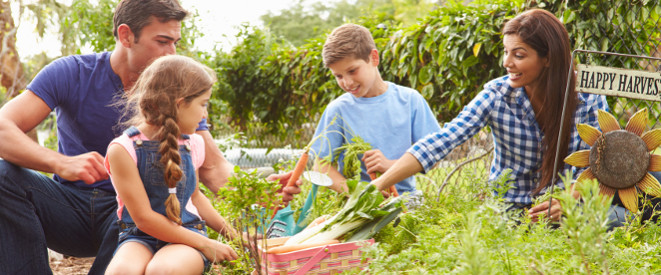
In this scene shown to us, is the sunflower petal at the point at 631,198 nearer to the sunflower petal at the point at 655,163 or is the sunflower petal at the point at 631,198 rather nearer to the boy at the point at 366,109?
the sunflower petal at the point at 655,163

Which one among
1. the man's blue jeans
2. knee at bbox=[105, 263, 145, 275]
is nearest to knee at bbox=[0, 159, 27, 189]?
the man's blue jeans

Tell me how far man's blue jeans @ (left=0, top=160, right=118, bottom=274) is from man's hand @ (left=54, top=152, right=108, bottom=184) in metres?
0.25

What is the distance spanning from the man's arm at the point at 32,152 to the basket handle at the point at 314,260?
1129 mm

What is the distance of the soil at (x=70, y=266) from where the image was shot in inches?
164

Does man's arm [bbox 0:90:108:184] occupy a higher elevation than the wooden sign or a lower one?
lower

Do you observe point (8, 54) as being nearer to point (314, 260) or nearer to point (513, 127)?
point (513, 127)

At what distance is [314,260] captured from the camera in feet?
6.41

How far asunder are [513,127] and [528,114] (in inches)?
4.1

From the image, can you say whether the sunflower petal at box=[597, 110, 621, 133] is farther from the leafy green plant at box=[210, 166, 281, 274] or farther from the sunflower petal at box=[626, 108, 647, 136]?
the leafy green plant at box=[210, 166, 281, 274]

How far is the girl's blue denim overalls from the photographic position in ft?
7.42

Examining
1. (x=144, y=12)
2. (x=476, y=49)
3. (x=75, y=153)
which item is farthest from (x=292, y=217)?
(x=476, y=49)

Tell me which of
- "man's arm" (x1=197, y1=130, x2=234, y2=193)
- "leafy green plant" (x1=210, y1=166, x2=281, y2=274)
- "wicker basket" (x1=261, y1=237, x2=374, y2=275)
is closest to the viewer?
"leafy green plant" (x1=210, y1=166, x2=281, y2=274)

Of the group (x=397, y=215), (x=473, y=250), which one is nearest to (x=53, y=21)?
(x=397, y=215)

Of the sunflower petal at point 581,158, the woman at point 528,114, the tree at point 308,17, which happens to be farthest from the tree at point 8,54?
the tree at point 308,17
